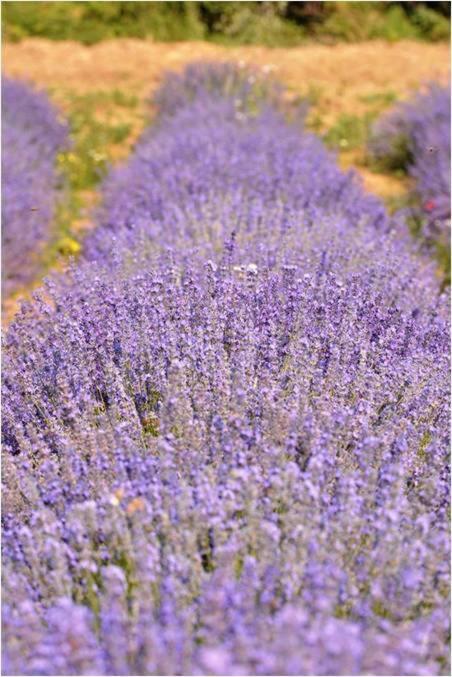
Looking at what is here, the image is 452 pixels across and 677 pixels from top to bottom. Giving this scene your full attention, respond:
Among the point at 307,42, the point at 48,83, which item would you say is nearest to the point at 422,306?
the point at 48,83

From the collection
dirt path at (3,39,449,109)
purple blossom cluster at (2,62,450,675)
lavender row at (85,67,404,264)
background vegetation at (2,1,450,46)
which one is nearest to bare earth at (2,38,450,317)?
dirt path at (3,39,449,109)

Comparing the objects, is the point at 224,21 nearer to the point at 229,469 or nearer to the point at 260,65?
the point at 260,65

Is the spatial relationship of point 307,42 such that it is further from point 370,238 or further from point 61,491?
point 61,491

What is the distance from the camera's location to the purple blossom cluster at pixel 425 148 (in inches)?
211

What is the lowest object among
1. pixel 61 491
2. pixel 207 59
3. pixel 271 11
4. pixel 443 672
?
pixel 443 672

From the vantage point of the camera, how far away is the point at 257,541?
1.73 m

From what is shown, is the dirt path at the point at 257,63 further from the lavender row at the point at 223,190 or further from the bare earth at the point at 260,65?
the lavender row at the point at 223,190

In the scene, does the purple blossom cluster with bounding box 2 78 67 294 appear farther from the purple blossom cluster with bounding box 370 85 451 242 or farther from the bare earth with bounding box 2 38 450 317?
the purple blossom cluster with bounding box 370 85 451 242

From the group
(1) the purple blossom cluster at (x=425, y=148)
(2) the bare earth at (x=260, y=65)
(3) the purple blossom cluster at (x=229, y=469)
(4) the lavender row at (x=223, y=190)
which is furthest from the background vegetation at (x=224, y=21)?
(3) the purple blossom cluster at (x=229, y=469)

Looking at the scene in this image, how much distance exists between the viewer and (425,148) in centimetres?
587

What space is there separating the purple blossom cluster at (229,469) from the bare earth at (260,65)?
5125 mm

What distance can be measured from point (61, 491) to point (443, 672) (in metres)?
1.00

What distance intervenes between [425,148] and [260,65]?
3.55 meters

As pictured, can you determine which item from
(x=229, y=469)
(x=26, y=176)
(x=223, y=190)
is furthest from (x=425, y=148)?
(x=229, y=469)
